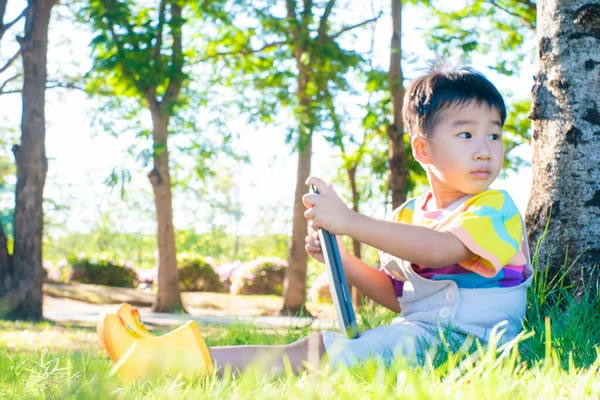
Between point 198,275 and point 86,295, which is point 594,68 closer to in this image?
point 86,295

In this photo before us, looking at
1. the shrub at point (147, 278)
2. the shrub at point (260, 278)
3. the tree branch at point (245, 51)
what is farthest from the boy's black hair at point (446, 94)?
the shrub at point (147, 278)

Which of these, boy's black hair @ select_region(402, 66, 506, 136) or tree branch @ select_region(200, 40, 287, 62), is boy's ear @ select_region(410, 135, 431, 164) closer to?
boy's black hair @ select_region(402, 66, 506, 136)

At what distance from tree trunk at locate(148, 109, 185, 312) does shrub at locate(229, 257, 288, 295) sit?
8.72 m

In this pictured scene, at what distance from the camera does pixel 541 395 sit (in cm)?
149

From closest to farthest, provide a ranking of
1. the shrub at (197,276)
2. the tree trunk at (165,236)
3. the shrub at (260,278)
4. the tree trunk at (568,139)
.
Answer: the tree trunk at (568,139)
the tree trunk at (165,236)
the shrub at (260,278)
the shrub at (197,276)

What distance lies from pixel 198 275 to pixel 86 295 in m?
5.77

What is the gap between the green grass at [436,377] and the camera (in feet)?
4.97

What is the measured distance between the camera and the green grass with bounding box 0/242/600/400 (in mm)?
1515

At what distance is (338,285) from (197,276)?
787 inches

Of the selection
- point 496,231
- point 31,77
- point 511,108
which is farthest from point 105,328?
point 511,108

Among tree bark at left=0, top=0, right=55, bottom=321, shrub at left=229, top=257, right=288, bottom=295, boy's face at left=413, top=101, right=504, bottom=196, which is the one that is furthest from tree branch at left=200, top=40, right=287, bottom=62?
boy's face at left=413, top=101, right=504, bottom=196

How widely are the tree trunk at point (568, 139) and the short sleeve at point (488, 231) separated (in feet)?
2.96

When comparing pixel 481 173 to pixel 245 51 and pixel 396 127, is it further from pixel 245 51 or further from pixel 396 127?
pixel 245 51

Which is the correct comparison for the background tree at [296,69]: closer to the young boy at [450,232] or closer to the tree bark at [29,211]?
the tree bark at [29,211]
